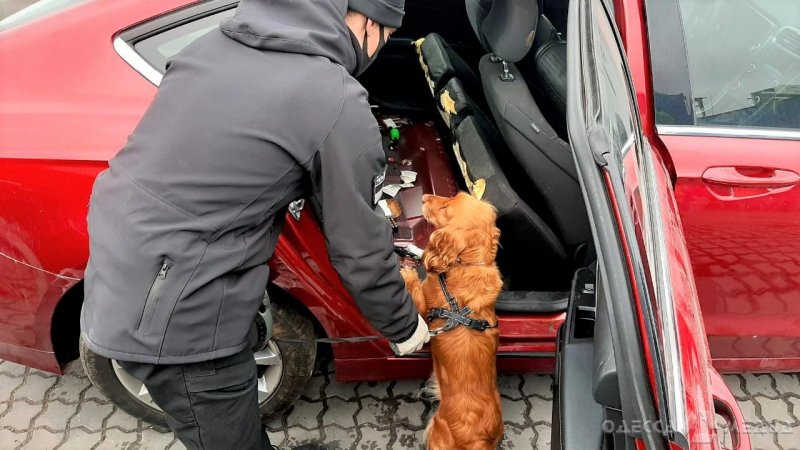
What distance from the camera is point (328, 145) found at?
1.28 metres

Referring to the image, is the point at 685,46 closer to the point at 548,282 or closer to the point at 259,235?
the point at 548,282

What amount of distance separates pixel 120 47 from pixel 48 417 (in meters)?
1.51

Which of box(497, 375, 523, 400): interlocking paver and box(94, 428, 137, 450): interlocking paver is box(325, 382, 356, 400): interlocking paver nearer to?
box(497, 375, 523, 400): interlocking paver

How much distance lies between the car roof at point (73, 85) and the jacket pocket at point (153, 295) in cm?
59

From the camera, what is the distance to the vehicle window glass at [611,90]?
1.40 m

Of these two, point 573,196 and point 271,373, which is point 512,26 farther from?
point 271,373

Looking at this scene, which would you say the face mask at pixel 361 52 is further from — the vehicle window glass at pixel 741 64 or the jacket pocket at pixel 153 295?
the vehicle window glass at pixel 741 64

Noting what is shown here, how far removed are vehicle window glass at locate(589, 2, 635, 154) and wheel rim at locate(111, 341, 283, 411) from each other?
1322 millimetres

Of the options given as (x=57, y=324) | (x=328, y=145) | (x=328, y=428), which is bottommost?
(x=328, y=428)

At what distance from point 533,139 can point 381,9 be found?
3.03 ft

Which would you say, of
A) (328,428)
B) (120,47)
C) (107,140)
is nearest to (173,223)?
(107,140)

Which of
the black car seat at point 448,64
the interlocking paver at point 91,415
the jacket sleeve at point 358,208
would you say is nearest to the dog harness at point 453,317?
the jacket sleeve at point 358,208

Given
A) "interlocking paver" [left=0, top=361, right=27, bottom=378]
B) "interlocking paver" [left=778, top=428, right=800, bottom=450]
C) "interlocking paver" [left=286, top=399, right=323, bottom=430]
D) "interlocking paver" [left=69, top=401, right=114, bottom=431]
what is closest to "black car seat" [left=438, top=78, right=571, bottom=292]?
"interlocking paver" [left=286, top=399, right=323, bottom=430]

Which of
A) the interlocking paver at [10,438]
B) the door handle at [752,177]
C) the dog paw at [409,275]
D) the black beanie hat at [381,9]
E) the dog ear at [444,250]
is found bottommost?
the interlocking paver at [10,438]
